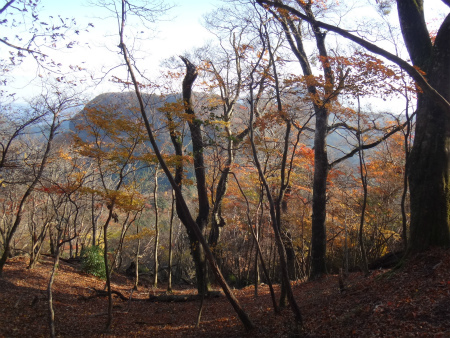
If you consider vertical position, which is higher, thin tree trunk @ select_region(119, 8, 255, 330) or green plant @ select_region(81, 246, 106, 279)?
thin tree trunk @ select_region(119, 8, 255, 330)

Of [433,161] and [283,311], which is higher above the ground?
[433,161]

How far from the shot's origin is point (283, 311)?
6375 millimetres

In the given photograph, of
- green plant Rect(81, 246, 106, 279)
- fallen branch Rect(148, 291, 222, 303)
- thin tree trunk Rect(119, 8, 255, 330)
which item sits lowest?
fallen branch Rect(148, 291, 222, 303)

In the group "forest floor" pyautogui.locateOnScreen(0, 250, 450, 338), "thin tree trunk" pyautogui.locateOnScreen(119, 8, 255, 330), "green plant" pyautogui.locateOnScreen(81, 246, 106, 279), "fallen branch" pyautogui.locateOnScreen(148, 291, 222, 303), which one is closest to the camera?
"forest floor" pyautogui.locateOnScreen(0, 250, 450, 338)

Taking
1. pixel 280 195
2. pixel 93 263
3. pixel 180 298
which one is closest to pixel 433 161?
pixel 280 195

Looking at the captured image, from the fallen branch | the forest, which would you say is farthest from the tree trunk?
the fallen branch

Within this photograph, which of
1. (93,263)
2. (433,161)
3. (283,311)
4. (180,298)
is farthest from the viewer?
(93,263)

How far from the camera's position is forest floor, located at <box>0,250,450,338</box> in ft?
14.0

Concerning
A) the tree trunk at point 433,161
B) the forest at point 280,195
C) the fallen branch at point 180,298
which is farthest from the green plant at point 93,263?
the tree trunk at point 433,161

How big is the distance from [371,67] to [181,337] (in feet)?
23.2

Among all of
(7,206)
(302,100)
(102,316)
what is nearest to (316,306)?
(302,100)

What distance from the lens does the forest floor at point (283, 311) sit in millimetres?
4270

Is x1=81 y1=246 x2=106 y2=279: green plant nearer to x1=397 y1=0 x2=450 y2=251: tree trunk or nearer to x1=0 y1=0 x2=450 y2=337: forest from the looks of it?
x1=0 y1=0 x2=450 y2=337: forest

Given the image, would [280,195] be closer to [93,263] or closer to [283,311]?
[283,311]
